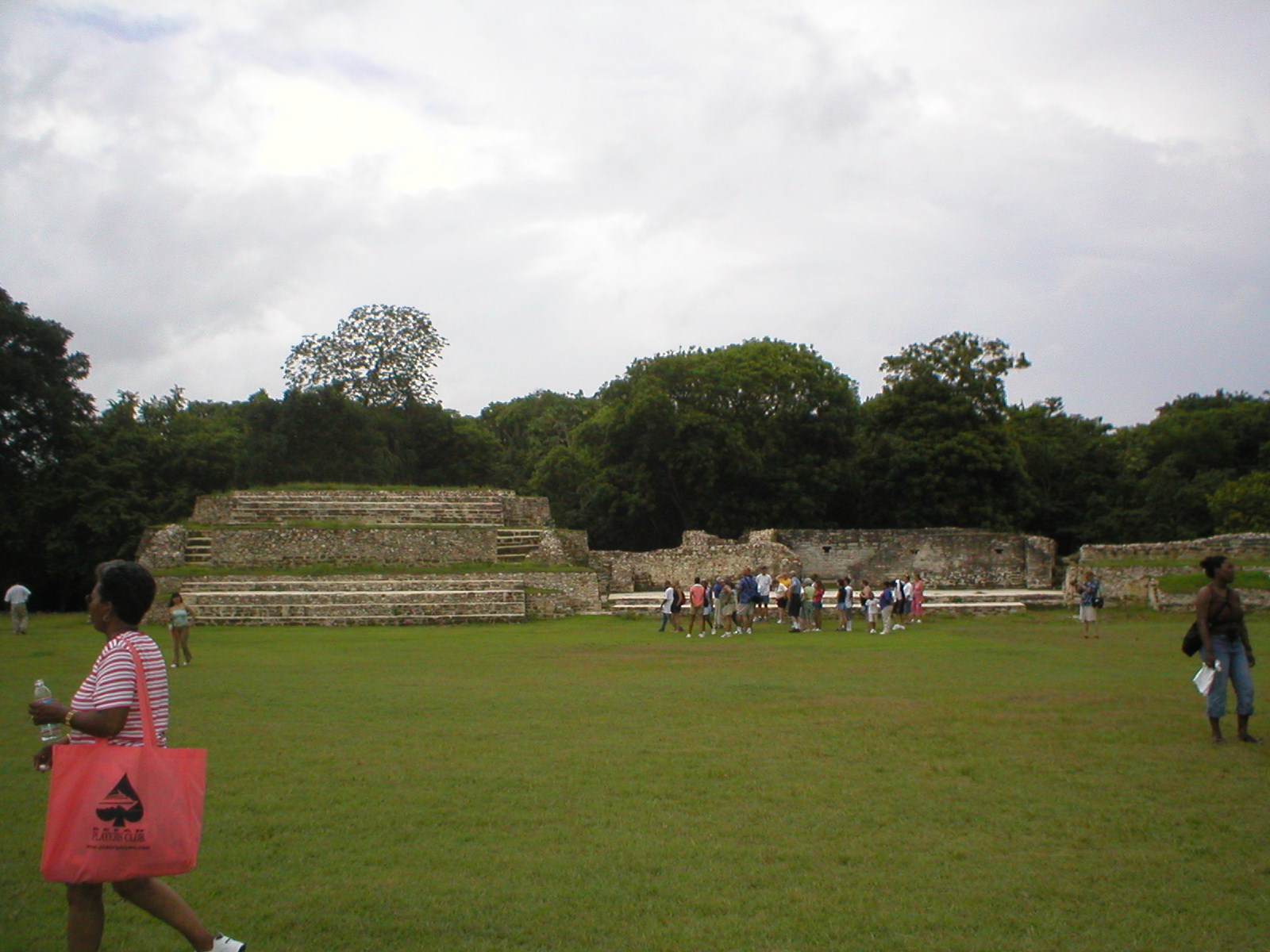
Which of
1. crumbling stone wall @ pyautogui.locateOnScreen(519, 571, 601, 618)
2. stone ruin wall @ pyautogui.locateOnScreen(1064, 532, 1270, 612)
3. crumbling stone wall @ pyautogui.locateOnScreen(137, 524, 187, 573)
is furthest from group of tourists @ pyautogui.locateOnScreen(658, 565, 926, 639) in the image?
crumbling stone wall @ pyautogui.locateOnScreen(137, 524, 187, 573)

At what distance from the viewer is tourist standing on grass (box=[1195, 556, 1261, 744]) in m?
7.45

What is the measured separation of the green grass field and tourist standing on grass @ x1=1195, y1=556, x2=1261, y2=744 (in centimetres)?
28

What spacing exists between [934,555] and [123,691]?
96.2ft

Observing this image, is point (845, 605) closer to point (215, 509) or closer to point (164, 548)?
point (164, 548)

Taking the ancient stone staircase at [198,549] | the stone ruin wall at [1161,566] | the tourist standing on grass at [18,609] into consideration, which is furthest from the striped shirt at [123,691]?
the ancient stone staircase at [198,549]

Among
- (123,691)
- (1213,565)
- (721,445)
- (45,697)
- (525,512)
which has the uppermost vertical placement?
(721,445)

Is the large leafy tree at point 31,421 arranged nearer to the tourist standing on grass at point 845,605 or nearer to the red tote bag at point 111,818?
the tourist standing on grass at point 845,605

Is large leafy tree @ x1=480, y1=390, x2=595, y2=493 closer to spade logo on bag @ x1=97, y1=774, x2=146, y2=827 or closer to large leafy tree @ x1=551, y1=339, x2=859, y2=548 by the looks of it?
large leafy tree @ x1=551, y1=339, x2=859, y2=548

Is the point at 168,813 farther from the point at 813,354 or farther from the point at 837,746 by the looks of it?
the point at 813,354

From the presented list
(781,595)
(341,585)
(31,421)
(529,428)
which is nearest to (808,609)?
(781,595)

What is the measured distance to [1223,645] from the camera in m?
7.60

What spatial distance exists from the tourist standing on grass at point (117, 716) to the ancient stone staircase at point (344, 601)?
17.0 m

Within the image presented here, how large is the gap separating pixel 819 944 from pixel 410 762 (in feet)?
12.4

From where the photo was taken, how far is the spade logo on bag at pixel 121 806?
333 cm
